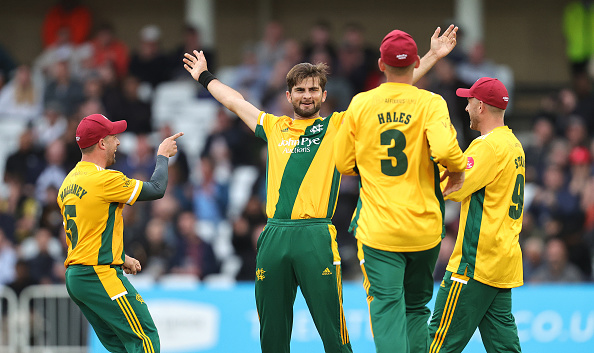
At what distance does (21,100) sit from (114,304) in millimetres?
11801

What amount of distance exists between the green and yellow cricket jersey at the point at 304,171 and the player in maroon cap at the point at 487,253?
111 cm

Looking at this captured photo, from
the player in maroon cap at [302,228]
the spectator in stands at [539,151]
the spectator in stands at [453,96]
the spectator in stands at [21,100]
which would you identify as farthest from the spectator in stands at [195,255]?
the player in maroon cap at [302,228]

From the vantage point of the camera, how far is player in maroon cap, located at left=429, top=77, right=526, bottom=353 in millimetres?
7141

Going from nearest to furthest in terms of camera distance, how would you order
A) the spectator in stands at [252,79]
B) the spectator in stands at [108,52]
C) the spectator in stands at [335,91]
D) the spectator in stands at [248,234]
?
the spectator in stands at [248,234] < the spectator in stands at [335,91] < the spectator in stands at [252,79] < the spectator in stands at [108,52]

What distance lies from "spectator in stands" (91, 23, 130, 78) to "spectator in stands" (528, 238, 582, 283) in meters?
9.45

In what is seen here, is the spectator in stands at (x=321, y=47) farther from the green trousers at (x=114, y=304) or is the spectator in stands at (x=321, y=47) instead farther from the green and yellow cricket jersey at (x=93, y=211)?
the green trousers at (x=114, y=304)

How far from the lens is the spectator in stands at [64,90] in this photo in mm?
17469

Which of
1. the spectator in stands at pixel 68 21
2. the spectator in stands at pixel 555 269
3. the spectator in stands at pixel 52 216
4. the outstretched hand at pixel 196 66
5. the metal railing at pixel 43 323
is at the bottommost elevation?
the metal railing at pixel 43 323

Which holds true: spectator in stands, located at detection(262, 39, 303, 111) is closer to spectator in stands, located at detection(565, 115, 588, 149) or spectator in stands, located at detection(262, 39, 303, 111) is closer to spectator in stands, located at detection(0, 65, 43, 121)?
spectator in stands, located at detection(0, 65, 43, 121)

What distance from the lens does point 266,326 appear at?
7250 mm

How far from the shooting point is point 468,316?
718cm

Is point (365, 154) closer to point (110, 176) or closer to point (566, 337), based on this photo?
point (110, 176)

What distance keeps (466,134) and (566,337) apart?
421cm

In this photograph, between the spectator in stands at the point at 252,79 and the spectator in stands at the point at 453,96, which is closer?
the spectator in stands at the point at 453,96
